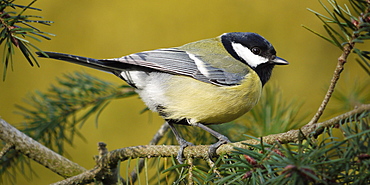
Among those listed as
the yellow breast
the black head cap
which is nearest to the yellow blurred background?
the black head cap

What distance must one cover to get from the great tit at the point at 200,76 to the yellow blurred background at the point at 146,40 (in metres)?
0.52

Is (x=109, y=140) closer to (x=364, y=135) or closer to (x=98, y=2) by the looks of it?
(x=98, y=2)

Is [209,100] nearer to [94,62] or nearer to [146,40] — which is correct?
[94,62]

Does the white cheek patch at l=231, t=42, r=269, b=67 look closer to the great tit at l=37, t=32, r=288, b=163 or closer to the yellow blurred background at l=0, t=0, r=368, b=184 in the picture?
the great tit at l=37, t=32, r=288, b=163

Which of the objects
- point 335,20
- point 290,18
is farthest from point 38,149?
point 290,18

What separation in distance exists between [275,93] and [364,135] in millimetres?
814

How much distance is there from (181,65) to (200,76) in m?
0.08

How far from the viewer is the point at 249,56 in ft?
4.01

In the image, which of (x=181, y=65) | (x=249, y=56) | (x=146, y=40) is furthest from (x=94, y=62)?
(x=146, y=40)

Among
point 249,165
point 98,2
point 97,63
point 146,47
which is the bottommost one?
point 249,165

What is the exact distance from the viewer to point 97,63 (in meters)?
1.07

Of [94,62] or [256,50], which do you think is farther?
[256,50]

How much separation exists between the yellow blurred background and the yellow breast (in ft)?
2.11

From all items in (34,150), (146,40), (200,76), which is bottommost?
(34,150)
